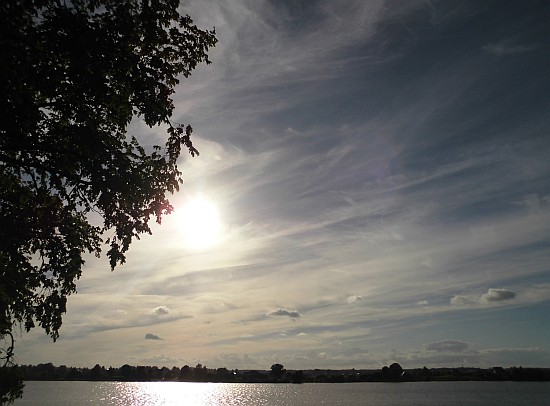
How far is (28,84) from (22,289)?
557cm

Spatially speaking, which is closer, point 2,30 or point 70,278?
point 2,30

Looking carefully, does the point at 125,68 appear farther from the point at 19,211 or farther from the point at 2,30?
the point at 19,211

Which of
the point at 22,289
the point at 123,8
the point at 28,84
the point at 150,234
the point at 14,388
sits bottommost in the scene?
the point at 14,388

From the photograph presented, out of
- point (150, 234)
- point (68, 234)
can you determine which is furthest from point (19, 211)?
point (150, 234)

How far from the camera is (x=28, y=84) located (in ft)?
36.8

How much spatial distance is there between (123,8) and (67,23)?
60.7 inches

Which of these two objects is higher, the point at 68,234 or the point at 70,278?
the point at 68,234

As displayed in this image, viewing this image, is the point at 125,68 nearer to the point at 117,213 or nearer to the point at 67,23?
the point at 67,23

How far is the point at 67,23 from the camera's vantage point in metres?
11.1

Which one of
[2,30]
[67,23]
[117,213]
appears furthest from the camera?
[117,213]

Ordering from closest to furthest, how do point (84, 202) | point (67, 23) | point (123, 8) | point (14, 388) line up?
point (67, 23) < point (123, 8) < point (84, 202) < point (14, 388)

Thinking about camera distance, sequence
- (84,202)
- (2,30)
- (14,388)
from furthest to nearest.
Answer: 1. (14,388)
2. (84,202)
3. (2,30)

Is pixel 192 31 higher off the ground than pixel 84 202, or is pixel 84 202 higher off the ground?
pixel 192 31

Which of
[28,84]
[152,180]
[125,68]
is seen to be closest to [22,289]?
[152,180]
